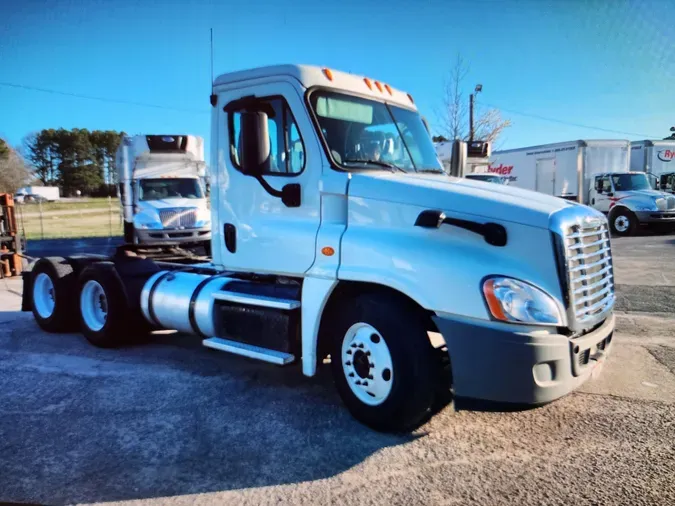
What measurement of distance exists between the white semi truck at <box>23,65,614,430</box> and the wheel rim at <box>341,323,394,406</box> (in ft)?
0.04

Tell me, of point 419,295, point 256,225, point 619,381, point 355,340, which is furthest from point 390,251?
point 619,381

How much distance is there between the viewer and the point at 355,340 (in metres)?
4.05

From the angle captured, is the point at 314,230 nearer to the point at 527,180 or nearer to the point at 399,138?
the point at 399,138

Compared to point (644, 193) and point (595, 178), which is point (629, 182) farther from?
point (595, 178)

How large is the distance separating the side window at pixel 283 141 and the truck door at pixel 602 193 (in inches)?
724

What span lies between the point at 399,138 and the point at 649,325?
4.65 metres

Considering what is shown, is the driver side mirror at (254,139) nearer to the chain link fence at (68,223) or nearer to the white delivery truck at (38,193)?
the chain link fence at (68,223)

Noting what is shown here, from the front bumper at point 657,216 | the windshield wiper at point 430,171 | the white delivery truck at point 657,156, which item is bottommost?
the front bumper at point 657,216

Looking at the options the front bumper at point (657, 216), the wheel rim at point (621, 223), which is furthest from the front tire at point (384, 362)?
the wheel rim at point (621, 223)

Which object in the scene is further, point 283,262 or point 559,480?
point 283,262

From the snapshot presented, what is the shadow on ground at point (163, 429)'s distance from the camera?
11.1 feet

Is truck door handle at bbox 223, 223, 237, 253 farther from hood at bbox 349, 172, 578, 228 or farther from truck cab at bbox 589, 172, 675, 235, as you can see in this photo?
truck cab at bbox 589, 172, 675, 235

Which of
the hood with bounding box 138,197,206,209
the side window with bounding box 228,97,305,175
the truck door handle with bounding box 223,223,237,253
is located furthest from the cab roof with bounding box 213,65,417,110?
the hood with bounding box 138,197,206,209

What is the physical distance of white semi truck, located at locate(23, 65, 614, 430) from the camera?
3.36 metres
